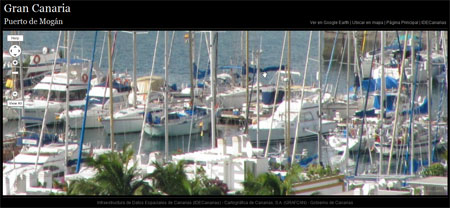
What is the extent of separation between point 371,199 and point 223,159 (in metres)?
6.01

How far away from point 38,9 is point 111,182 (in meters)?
3.29

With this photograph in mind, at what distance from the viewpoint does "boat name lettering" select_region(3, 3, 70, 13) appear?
1653cm

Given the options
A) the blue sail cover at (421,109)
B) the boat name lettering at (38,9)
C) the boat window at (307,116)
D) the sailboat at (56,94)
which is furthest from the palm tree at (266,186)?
the sailboat at (56,94)

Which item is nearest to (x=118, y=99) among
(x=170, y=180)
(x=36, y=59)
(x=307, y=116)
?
(x=36, y=59)

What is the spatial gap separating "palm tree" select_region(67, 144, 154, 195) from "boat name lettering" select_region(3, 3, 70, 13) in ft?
9.41

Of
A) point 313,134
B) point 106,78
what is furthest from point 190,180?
point 106,78

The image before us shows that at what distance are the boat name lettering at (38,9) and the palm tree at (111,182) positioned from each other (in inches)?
113

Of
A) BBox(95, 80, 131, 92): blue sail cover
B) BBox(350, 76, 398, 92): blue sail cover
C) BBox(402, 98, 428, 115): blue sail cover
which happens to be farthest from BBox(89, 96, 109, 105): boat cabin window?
BBox(402, 98, 428, 115): blue sail cover

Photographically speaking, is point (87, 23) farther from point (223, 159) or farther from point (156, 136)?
point (156, 136)

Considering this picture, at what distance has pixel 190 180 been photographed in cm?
1830

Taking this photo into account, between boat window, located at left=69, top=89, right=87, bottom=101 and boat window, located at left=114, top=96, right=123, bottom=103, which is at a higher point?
boat window, located at left=69, top=89, right=87, bottom=101

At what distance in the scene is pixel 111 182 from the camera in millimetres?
17719

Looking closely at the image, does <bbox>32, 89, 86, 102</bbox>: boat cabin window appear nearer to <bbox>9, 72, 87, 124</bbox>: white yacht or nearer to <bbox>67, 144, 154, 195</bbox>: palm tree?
<bbox>9, 72, 87, 124</bbox>: white yacht

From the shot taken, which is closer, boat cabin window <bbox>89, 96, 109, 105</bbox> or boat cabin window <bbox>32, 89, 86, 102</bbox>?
boat cabin window <bbox>32, 89, 86, 102</bbox>
